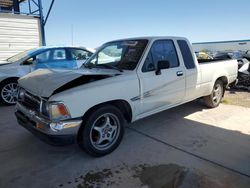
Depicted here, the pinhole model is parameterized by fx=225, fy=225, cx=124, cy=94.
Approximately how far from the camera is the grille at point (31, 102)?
322 centimetres

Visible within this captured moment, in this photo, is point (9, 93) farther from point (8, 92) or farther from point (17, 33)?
point (17, 33)

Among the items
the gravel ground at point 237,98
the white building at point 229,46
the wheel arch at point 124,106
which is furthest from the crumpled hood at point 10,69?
the white building at point 229,46

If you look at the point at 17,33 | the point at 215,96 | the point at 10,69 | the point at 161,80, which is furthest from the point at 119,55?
the point at 17,33

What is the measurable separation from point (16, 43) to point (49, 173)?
1022 cm

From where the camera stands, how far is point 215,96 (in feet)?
19.1

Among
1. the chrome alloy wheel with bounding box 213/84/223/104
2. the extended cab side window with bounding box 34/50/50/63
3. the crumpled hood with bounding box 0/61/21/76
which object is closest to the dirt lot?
the chrome alloy wheel with bounding box 213/84/223/104

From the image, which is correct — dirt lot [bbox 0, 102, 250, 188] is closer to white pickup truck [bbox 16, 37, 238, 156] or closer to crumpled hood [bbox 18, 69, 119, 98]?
white pickup truck [bbox 16, 37, 238, 156]

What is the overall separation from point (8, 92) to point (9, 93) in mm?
39

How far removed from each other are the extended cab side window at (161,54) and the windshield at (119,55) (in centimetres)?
A: 17

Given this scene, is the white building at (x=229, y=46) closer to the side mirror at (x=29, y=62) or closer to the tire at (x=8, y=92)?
the side mirror at (x=29, y=62)

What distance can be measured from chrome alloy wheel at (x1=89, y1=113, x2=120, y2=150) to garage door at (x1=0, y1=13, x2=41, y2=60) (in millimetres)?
9847

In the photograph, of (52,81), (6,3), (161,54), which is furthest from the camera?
(6,3)

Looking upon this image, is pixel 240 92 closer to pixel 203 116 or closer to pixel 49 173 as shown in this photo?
pixel 203 116

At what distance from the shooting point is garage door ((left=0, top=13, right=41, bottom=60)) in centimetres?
1102
